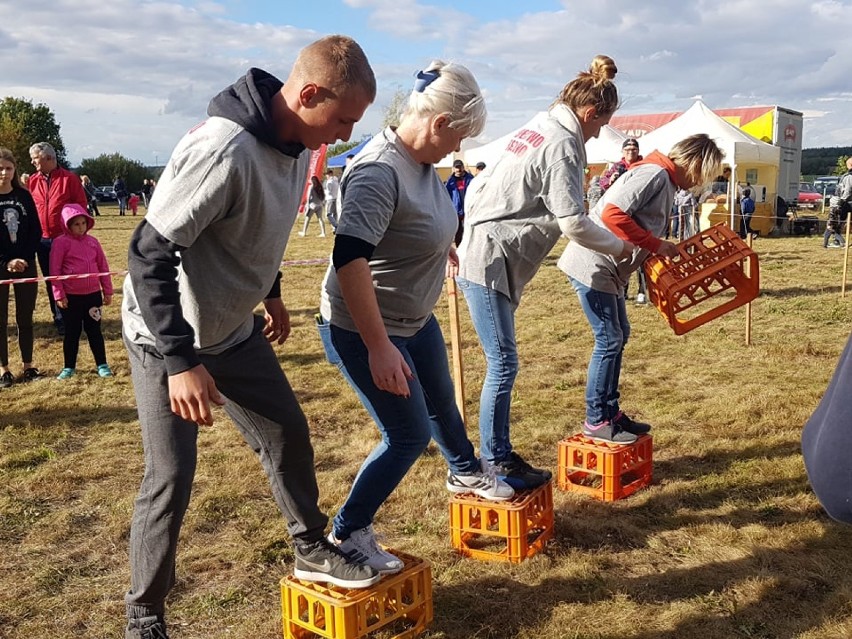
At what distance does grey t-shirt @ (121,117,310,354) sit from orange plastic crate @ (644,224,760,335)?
7.33ft

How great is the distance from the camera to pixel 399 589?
2832 millimetres

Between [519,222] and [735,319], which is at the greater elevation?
[519,222]

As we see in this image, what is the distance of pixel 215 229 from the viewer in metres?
→ 2.28

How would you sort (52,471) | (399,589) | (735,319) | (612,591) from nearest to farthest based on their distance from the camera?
(399,589) → (612,591) → (52,471) → (735,319)

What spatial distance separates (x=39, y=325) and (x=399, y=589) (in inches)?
307

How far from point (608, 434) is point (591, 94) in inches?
69.7

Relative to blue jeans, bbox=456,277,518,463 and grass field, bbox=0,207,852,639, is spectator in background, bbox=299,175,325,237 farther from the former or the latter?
blue jeans, bbox=456,277,518,463

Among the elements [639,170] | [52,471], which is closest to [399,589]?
[639,170]

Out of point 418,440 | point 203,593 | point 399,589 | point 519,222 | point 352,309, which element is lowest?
point 203,593

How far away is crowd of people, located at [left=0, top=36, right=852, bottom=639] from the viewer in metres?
2.19

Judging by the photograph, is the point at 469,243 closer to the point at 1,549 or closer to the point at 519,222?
the point at 519,222

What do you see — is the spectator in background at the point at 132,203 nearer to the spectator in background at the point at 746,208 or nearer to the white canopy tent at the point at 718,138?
the white canopy tent at the point at 718,138

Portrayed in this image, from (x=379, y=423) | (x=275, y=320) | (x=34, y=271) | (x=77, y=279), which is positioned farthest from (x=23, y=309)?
(x=379, y=423)

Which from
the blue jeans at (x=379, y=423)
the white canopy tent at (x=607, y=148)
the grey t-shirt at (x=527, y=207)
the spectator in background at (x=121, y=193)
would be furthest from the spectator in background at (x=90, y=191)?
the blue jeans at (x=379, y=423)
